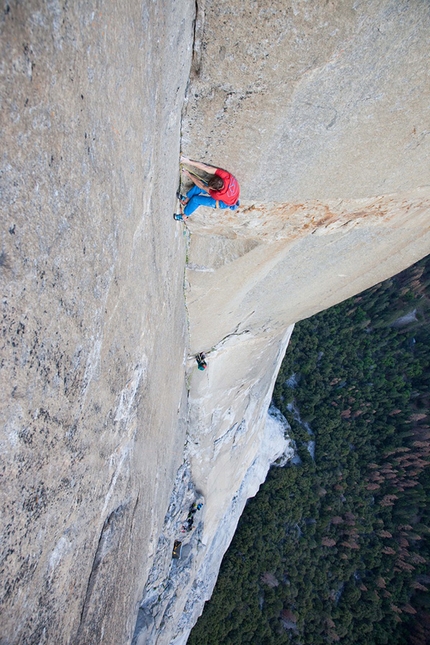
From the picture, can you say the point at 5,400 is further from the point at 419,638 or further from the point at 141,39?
the point at 419,638

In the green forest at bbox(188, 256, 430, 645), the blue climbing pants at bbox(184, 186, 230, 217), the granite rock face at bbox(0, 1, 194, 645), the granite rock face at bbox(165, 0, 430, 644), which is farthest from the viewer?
the green forest at bbox(188, 256, 430, 645)

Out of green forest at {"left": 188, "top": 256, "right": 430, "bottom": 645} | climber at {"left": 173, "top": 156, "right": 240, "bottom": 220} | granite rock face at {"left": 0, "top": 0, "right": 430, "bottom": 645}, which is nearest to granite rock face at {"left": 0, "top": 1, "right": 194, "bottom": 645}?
granite rock face at {"left": 0, "top": 0, "right": 430, "bottom": 645}

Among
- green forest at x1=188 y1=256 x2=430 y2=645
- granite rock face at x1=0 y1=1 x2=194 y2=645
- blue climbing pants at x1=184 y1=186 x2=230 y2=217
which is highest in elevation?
blue climbing pants at x1=184 y1=186 x2=230 y2=217

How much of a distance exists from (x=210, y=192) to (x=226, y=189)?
11cm

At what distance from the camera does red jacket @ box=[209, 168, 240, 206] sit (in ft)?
8.18

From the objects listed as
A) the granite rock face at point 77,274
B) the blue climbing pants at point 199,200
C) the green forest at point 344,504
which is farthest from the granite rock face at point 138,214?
the green forest at point 344,504

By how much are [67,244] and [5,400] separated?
0.49 meters

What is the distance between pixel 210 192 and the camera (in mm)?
2525

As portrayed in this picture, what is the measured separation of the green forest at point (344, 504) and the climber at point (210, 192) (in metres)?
11.3

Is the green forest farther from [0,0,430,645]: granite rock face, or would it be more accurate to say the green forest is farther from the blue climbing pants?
the blue climbing pants

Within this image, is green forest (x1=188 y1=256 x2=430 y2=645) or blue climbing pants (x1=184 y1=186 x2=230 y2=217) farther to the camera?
green forest (x1=188 y1=256 x2=430 y2=645)

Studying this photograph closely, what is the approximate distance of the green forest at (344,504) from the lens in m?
11.5

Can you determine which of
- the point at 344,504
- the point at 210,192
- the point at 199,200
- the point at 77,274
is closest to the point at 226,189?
the point at 210,192

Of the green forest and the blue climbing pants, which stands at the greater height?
the blue climbing pants
